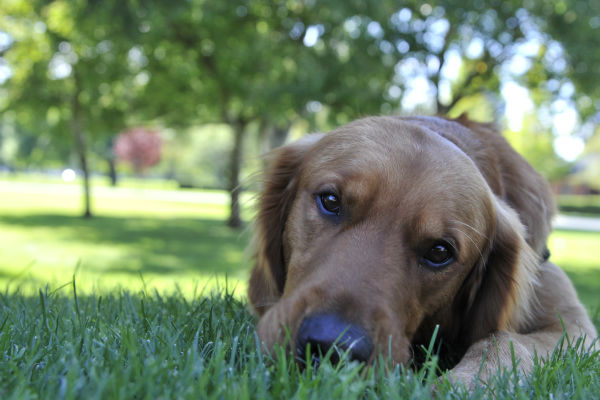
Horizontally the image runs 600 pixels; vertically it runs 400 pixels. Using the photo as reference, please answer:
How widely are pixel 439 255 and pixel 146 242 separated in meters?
15.5

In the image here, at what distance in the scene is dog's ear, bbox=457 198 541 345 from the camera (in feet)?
9.14

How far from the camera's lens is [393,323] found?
81.1 inches

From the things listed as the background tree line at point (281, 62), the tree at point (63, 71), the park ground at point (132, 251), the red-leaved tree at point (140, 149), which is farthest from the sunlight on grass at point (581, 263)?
the red-leaved tree at point (140, 149)

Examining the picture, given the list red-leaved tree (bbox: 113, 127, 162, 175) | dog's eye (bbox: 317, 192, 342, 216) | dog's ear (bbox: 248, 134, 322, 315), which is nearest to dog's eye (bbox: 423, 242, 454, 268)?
dog's eye (bbox: 317, 192, 342, 216)

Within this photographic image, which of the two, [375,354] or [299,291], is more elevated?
[299,291]

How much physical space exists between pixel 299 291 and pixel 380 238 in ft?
1.58

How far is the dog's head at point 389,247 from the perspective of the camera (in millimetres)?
2000

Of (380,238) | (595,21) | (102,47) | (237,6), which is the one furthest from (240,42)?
(380,238)

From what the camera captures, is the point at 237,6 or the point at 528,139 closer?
the point at 237,6

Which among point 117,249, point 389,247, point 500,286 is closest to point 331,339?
point 389,247

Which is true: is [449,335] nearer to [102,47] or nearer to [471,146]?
[471,146]

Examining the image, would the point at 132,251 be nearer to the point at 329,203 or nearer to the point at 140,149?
the point at 329,203

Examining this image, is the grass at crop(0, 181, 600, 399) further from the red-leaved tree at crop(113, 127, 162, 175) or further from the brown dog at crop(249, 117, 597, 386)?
the red-leaved tree at crop(113, 127, 162, 175)

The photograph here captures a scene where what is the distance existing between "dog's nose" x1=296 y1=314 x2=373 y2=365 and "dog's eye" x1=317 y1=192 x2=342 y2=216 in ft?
2.61
